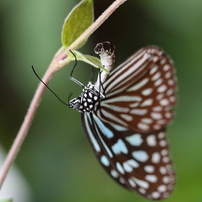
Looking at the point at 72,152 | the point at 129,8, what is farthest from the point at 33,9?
the point at 72,152

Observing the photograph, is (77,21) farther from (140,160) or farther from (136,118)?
(140,160)

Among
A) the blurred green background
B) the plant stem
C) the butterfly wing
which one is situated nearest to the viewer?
the plant stem

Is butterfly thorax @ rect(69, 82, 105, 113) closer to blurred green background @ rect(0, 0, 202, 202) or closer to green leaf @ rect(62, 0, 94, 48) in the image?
green leaf @ rect(62, 0, 94, 48)

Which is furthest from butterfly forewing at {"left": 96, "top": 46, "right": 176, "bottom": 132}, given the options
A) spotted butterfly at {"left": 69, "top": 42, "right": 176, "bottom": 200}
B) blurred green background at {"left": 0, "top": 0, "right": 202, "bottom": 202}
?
blurred green background at {"left": 0, "top": 0, "right": 202, "bottom": 202}

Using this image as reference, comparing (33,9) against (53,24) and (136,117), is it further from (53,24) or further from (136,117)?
(136,117)

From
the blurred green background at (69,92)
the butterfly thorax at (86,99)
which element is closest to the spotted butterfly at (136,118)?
the butterfly thorax at (86,99)

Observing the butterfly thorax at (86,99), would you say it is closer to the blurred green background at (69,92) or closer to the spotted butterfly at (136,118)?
the spotted butterfly at (136,118)
